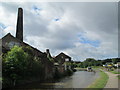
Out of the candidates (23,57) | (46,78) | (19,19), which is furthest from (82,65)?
(23,57)

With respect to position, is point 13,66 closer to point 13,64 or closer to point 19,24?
point 13,64

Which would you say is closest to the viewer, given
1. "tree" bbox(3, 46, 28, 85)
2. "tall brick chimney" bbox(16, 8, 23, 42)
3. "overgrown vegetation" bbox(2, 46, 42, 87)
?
"overgrown vegetation" bbox(2, 46, 42, 87)

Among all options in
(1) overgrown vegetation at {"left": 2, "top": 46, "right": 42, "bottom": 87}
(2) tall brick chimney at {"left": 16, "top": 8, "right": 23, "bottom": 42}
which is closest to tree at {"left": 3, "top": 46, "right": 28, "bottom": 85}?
(1) overgrown vegetation at {"left": 2, "top": 46, "right": 42, "bottom": 87}

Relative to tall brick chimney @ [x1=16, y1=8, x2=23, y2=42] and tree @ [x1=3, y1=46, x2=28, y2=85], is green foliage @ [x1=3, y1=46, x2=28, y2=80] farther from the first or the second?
tall brick chimney @ [x1=16, y1=8, x2=23, y2=42]

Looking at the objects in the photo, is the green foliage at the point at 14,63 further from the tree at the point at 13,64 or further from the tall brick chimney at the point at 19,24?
the tall brick chimney at the point at 19,24

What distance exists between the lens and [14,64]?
16172 millimetres

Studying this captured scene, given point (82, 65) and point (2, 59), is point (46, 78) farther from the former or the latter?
point (82, 65)

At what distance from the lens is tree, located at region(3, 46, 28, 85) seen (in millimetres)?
15758

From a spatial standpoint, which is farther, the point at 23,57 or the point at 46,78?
Answer: the point at 46,78

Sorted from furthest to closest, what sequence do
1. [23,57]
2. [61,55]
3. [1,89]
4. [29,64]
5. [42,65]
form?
[61,55] → [42,65] → [29,64] → [23,57] → [1,89]

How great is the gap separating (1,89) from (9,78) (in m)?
1.81

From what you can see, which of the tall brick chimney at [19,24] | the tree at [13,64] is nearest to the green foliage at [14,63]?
the tree at [13,64]

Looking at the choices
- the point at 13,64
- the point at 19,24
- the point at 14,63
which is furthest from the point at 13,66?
the point at 19,24

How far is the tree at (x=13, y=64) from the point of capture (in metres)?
15.8
